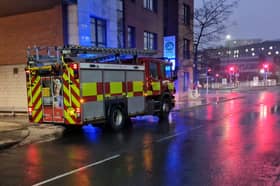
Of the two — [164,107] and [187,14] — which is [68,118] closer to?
[164,107]

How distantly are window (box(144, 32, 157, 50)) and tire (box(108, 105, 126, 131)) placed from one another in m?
17.3

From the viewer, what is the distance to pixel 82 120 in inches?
458

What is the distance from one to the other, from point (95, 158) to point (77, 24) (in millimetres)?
12489

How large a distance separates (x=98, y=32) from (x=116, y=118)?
10148 mm

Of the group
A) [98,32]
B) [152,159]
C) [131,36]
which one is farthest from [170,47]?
[152,159]

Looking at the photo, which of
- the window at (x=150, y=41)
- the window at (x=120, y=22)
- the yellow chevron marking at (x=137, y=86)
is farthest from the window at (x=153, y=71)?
the window at (x=150, y=41)

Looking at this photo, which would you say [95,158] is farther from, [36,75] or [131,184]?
[36,75]

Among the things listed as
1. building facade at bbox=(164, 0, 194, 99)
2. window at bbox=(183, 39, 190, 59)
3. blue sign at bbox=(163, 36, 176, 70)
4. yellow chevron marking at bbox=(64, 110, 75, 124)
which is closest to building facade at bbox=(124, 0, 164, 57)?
blue sign at bbox=(163, 36, 176, 70)

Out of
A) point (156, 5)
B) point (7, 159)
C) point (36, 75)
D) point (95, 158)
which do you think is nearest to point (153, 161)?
point (95, 158)

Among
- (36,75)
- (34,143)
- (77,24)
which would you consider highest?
(77,24)

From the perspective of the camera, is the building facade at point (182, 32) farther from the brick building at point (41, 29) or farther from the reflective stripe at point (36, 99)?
the reflective stripe at point (36, 99)

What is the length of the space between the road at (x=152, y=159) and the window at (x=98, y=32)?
32.6 ft

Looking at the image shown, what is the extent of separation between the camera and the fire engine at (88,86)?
38.4 feet

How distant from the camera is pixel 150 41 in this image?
103 ft
